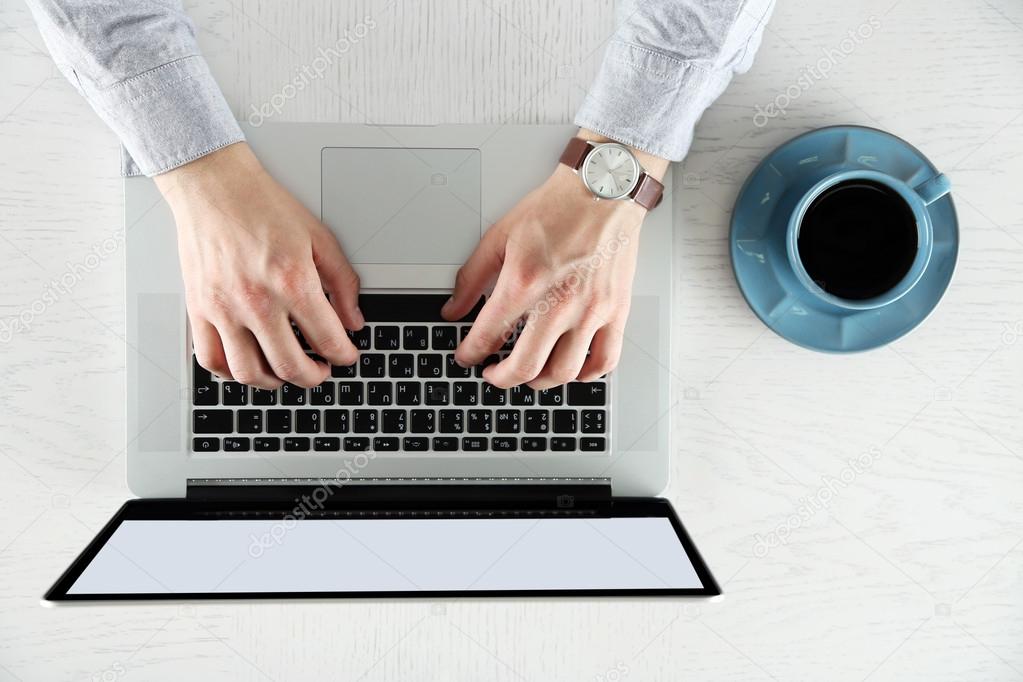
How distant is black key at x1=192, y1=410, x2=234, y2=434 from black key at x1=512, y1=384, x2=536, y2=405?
0.75 feet

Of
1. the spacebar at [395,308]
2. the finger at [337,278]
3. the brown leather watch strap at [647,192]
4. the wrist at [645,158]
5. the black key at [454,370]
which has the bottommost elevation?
the black key at [454,370]

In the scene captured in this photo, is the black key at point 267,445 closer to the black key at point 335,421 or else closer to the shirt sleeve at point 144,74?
the black key at point 335,421

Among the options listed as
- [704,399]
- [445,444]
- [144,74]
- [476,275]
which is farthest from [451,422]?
[144,74]

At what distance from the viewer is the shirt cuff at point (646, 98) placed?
1.62 feet

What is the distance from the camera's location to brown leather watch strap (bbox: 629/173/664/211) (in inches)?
20.2

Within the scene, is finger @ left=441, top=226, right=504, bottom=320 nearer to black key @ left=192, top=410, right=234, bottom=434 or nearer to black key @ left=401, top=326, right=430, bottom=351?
black key @ left=401, top=326, right=430, bottom=351

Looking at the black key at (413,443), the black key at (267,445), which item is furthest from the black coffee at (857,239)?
the black key at (267,445)

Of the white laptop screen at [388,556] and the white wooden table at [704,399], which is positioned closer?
the white laptop screen at [388,556]

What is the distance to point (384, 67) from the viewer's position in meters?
0.56

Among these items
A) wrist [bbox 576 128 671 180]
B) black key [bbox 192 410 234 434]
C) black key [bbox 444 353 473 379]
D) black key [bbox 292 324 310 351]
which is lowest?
black key [bbox 192 410 234 434]

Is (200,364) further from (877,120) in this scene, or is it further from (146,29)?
(877,120)

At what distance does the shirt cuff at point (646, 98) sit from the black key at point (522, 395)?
21cm

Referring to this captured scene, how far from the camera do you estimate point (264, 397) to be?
1.77 ft

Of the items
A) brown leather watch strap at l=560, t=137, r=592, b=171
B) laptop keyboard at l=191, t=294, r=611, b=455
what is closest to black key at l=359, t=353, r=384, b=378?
laptop keyboard at l=191, t=294, r=611, b=455
